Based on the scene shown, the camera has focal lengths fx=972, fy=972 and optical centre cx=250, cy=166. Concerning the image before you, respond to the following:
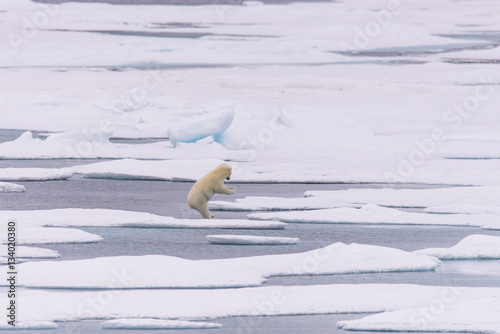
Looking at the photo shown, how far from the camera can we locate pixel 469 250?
761 centimetres

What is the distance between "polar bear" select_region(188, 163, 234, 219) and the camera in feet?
28.6

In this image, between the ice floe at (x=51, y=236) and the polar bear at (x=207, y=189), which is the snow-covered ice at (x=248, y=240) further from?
the ice floe at (x=51, y=236)

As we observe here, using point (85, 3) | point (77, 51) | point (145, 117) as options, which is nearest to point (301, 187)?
point (145, 117)

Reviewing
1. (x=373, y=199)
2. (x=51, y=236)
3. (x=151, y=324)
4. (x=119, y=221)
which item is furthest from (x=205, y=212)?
(x=151, y=324)

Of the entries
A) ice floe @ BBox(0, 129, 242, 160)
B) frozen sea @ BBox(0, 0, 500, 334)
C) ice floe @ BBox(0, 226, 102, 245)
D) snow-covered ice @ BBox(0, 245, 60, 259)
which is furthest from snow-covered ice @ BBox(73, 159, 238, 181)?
snow-covered ice @ BBox(0, 245, 60, 259)

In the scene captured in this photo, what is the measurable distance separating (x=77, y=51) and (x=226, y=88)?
9.72 m

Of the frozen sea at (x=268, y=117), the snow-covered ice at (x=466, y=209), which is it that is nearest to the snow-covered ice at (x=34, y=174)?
the frozen sea at (x=268, y=117)

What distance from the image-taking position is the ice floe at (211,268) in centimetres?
650

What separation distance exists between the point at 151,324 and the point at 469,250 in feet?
10.0

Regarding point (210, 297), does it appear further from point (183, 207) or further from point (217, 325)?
point (183, 207)

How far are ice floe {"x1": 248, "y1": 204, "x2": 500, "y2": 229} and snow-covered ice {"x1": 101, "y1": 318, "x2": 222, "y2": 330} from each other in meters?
3.48

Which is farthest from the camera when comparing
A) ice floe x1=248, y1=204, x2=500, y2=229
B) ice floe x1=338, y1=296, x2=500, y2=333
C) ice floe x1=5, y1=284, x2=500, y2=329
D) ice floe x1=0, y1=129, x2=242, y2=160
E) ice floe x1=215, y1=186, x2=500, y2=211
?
ice floe x1=0, y1=129, x2=242, y2=160

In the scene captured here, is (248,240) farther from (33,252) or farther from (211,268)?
(33,252)

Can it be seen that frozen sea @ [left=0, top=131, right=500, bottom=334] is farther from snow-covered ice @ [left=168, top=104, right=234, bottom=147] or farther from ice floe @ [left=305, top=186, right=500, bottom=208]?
snow-covered ice @ [left=168, top=104, right=234, bottom=147]
